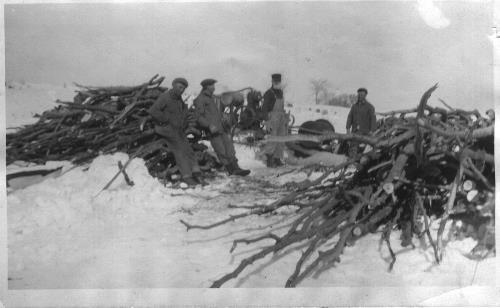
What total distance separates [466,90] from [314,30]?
674mm

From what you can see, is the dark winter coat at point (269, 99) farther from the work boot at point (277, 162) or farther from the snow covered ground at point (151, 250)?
the snow covered ground at point (151, 250)

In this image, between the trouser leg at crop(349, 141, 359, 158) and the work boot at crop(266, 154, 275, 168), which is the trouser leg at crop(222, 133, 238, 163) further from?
the trouser leg at crop(349, 141, 359, 158)

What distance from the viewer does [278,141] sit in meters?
1.88

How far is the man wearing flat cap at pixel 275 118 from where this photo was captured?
7.48 ft

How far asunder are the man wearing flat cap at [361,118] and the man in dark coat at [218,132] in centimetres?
61

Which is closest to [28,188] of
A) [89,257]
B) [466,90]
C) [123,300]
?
[89,257]

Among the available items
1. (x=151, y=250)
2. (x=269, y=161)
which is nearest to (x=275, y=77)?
(x=269, y=161)

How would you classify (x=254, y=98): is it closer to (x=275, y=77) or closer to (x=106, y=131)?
(x=275, y=77)

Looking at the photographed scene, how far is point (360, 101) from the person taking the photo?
2217 millimetres

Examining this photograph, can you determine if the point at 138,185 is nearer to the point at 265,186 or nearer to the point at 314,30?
the point at 265,186

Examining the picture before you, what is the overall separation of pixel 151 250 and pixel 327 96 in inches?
39.6

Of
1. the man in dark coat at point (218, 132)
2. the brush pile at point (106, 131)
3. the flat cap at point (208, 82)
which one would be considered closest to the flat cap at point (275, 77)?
the flat cap at point (208, 82)

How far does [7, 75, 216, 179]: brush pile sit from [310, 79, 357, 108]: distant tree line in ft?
2.41

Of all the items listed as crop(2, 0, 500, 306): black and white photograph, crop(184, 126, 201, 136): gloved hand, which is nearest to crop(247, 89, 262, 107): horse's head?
crop(2, 0, 500, 306): black and white photograph
